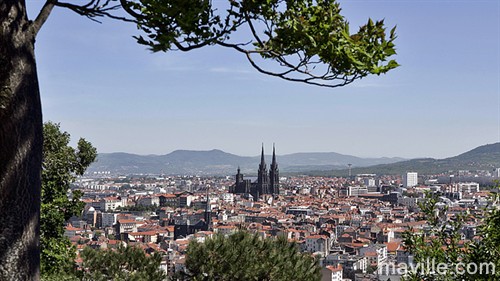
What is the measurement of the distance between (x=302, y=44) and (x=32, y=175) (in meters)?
1.46

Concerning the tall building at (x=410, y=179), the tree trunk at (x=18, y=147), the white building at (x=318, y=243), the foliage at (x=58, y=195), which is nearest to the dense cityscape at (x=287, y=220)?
the white building at (x=318, y=243)

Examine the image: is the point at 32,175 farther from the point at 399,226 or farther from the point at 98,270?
the point at 399,226

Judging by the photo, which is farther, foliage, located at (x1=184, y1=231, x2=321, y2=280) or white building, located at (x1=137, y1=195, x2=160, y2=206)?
white building, located at (x1=137, y1=195, x2=160, y2=206)

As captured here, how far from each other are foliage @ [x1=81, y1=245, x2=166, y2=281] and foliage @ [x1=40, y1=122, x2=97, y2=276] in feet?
0.83

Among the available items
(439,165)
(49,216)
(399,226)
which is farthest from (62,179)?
(439,165)

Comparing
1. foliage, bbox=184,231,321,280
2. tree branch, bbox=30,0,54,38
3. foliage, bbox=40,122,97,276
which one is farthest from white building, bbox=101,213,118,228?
tree branch, bbox=30,0,54,38

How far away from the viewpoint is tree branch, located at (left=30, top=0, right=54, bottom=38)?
2.41 m

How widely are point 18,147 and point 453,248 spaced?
114 inches

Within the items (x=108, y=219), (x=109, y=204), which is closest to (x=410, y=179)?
(x=109, y=204)

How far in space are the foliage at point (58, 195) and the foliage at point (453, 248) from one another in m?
4.63

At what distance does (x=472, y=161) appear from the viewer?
6836 inches

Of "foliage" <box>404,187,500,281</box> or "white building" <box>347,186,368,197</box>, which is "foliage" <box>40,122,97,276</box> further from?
"white building" <box>347,186,368,197</box>

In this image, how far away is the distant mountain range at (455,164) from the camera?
163 meters

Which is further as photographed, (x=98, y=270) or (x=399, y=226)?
(x=399, y=226)
